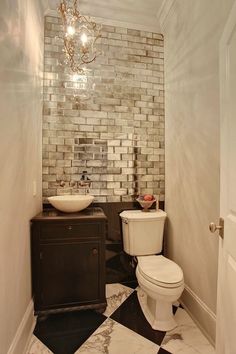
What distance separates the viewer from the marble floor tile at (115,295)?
2.02 metres

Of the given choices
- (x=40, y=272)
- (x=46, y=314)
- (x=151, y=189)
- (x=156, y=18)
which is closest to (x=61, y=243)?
(x=40, y=272)

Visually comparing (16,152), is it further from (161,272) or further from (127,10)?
(127,10)

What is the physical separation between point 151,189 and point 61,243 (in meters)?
1.19

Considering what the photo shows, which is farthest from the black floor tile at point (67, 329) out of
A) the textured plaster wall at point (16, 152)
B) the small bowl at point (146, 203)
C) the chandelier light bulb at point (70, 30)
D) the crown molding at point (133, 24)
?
the crown molding at point (133, 24)

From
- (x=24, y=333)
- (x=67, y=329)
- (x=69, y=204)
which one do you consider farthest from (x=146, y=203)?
(x=24, y=333)

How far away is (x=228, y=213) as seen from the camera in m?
1.13

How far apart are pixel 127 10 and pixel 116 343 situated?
3.14 metres

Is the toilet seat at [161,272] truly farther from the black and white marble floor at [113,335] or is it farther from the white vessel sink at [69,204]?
the white vessel sink at [69,204]

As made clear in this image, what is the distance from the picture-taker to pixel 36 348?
1561 millimetres

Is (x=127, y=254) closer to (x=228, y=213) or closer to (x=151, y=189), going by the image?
(x=151, y=189)

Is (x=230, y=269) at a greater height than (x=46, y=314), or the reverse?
(x=230, y=269)

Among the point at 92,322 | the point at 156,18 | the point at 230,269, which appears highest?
the point at 156,18

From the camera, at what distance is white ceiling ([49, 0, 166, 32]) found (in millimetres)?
2299

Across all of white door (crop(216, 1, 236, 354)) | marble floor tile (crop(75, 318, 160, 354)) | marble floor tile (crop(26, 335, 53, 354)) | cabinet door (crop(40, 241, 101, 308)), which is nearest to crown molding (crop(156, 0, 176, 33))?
white door (crop(216, 1, 236, 354))
